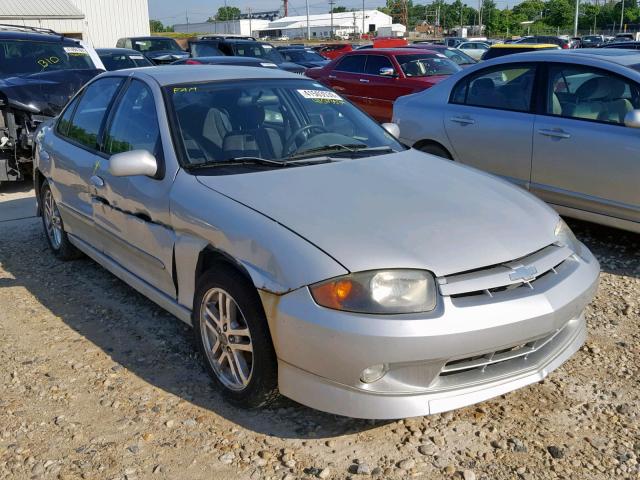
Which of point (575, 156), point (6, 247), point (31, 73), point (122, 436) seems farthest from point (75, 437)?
point (31, 73)

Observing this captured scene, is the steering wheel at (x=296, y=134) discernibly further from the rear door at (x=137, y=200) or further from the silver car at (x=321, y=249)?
the rear door at (x=137, y=200)

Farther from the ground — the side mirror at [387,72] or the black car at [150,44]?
the black car at [150,44]

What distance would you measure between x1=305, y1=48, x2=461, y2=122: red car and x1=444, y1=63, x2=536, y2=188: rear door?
4802mm

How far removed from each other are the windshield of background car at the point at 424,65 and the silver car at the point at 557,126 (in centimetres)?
518

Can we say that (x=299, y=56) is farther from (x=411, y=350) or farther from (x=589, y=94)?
(x=411, y=350)

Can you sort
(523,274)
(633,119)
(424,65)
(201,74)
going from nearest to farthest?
(523,274), (201,74), (633,119), (424,65)

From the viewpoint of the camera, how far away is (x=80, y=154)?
4.73 metres

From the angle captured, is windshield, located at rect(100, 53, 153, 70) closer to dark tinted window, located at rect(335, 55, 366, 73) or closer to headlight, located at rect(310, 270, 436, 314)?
dark tinted window, located at rect(335, 55, 366, 73)

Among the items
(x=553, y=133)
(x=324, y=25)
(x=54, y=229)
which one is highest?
(x=324, y=25)

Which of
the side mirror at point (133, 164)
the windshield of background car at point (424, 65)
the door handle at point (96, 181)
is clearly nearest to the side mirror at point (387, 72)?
the windshield of background car at point (424, 65)

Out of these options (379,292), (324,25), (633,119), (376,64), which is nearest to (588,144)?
(633,119)

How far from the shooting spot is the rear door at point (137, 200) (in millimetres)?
3741

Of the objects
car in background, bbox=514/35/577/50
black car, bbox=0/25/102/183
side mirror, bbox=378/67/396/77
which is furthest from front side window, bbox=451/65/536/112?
car in background, bbox=514/35/577/50

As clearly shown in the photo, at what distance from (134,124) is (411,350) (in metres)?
2.37
